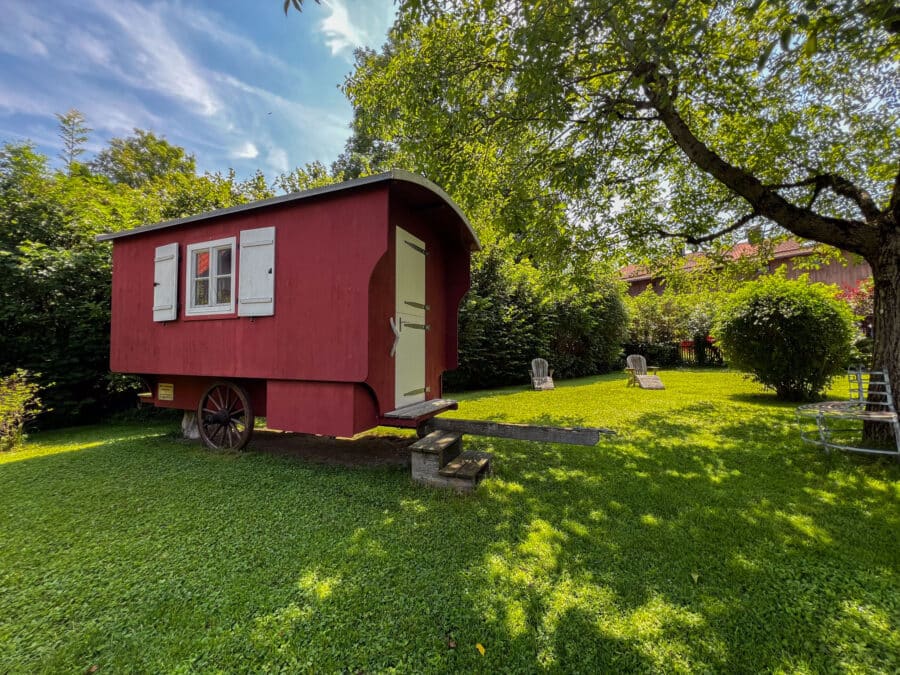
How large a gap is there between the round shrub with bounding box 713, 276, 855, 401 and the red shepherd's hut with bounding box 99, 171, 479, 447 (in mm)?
6102

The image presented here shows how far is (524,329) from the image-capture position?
10352mm

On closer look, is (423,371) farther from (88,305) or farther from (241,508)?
(88,305)

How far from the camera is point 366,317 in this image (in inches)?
126

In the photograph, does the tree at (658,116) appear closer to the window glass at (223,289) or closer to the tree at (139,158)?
the window glass at (223,289)

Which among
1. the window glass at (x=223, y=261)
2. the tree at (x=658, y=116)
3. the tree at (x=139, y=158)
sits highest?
the tree at (x=139, y=158)

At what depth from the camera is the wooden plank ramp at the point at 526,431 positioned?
9.74 feet

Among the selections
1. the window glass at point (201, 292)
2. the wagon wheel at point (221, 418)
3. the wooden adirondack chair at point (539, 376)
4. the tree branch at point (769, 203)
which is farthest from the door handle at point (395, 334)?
the wooden adirondack chair at point (539, 376)

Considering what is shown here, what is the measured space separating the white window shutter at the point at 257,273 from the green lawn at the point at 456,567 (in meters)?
1.72

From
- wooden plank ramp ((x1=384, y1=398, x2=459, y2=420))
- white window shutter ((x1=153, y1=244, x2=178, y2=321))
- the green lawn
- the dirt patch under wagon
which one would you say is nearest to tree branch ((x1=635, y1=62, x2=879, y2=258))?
the green lawn

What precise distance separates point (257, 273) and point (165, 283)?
1.59 metres

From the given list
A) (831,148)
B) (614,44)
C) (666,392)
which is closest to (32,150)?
(614,44)

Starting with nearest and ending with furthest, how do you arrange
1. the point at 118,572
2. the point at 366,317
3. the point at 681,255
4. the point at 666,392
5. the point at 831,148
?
the point at 118,572 < the point at 366,317 < the point at 831,148 < the point at 681,255 < the point at 666,392

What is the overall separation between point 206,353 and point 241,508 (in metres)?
2.04

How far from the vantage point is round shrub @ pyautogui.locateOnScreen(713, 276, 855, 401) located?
6.25 meters
